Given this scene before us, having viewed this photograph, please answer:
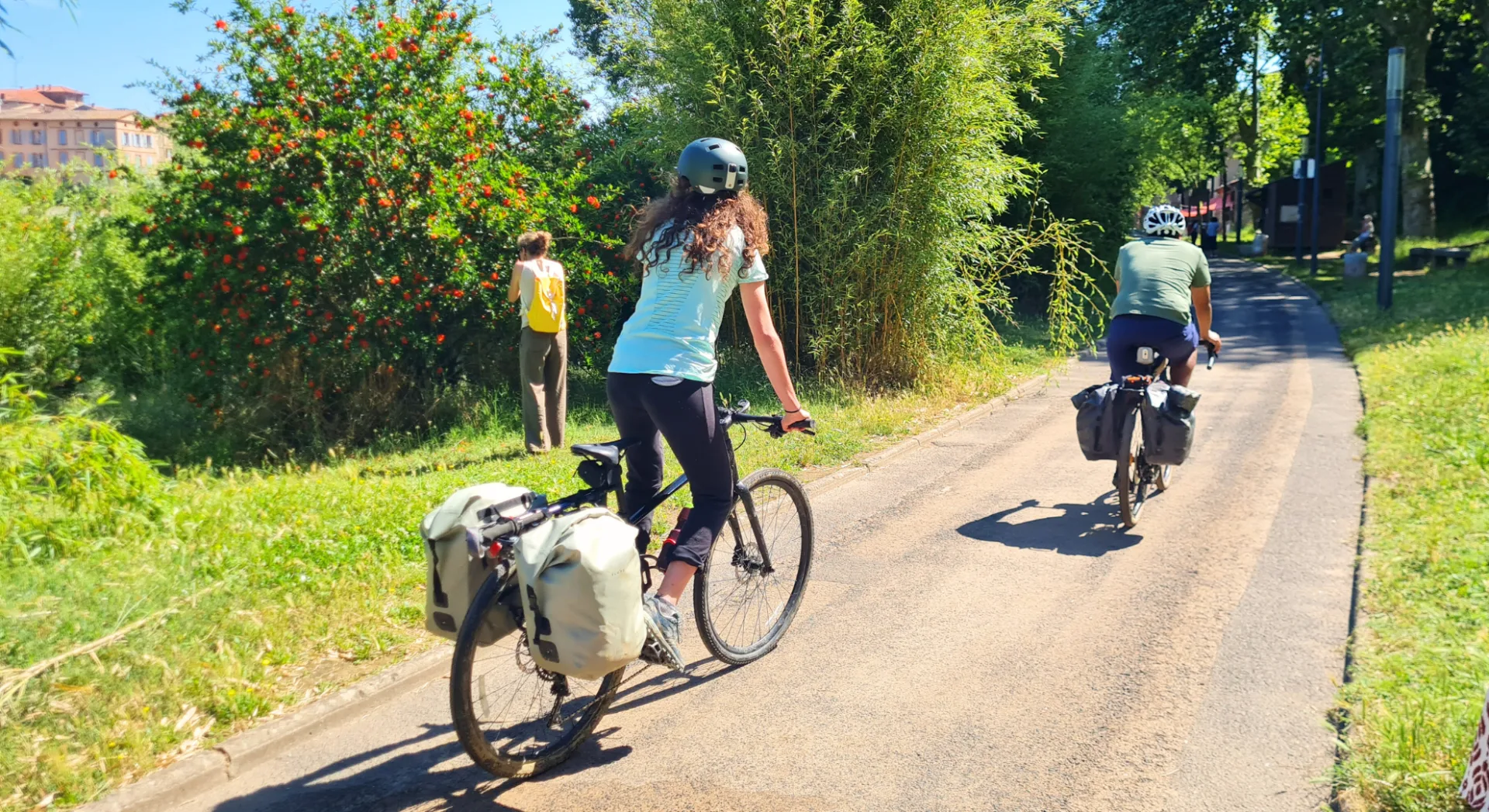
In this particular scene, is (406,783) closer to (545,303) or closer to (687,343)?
(687,343)

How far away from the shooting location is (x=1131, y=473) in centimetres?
702

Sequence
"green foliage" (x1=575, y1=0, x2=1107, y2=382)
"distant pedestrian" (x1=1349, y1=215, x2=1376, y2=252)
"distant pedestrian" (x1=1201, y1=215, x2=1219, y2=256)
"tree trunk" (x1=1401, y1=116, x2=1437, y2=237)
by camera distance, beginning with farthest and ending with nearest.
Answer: "distant pedestrian" (x1=1201, y1=215, x2=1219, y2=256) < "distant pedestrian" (x1=1349, y1=215, x2=1376, y2=252) < "tree trunk" (x1=1401, y1=116, x2=1437, y2=237) < "green foliage" (x1=575, y1=0, x2=1107, y2=382)

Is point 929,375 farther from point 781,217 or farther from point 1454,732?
point 1454,732

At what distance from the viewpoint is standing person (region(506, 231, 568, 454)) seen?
9.52 metres

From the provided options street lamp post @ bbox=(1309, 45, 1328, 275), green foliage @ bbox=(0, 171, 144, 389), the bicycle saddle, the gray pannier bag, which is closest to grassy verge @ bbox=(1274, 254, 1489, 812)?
the gray pannier bag

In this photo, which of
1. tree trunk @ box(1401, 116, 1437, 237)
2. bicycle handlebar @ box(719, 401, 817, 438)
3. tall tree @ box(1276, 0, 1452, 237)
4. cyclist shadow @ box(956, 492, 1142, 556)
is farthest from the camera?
tree trunk @ box(1401, 116, 1437, 237)

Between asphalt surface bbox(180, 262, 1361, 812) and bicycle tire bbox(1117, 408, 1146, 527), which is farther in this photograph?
bicycle tire bbox(1117, 408, 1146, 527)

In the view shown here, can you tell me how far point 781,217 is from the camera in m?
11.7

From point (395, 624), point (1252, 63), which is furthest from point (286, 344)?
point (1252, 63)

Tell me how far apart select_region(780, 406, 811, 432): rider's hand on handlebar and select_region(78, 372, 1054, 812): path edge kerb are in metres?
1.80

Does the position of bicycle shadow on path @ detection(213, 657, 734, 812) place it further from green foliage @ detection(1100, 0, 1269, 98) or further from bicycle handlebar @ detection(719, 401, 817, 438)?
green foliage @ detection(1100, 0, 1269, 98)

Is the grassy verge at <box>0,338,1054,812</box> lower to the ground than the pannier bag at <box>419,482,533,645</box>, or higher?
lower

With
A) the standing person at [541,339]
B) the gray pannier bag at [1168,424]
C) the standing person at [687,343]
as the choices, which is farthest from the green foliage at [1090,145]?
the standing person at [687,343]

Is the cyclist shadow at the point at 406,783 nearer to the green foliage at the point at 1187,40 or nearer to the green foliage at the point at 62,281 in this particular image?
the green foliage at the point at 62,281
